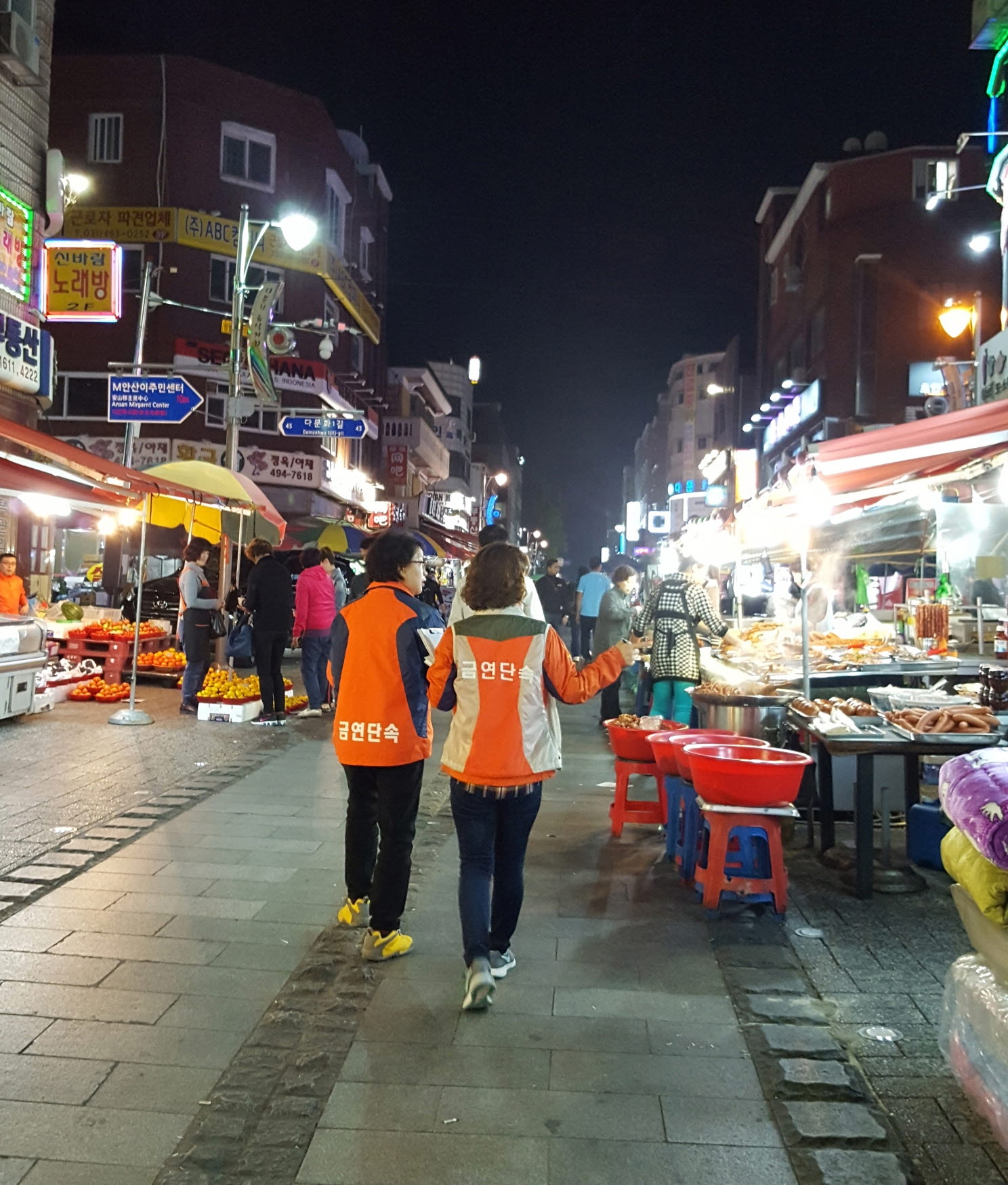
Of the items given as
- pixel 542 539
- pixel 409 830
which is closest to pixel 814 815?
pixel 409 830

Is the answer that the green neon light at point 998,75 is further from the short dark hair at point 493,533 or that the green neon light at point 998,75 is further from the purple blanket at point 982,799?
the purple blanket at point 982,799

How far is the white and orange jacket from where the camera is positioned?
4285mm

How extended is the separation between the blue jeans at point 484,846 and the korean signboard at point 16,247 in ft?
42.1

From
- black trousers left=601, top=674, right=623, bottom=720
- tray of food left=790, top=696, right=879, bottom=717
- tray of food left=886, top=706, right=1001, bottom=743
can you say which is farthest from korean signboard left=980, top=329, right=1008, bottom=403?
black trousers left=601, top=674, right=623, bottom=720

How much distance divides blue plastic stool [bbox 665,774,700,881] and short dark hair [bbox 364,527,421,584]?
2360mm

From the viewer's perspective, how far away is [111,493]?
418 inches

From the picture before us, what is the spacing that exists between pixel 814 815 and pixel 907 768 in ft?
4.93

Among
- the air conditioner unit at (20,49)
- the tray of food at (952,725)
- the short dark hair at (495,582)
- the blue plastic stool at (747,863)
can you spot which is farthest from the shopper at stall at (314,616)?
the short dark hair at (495,582)

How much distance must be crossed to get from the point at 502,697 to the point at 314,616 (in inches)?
344

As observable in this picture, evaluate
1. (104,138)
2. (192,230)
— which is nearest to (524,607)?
(192,230)

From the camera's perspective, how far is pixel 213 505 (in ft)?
44.5

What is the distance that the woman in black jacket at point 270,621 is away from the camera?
11773mm

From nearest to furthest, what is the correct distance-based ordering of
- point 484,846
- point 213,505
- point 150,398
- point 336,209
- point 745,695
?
point 484,846, point 745,695, point 213,505, point 150,398, point 336,209

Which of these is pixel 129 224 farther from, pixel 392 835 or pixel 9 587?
pixel 392 835
